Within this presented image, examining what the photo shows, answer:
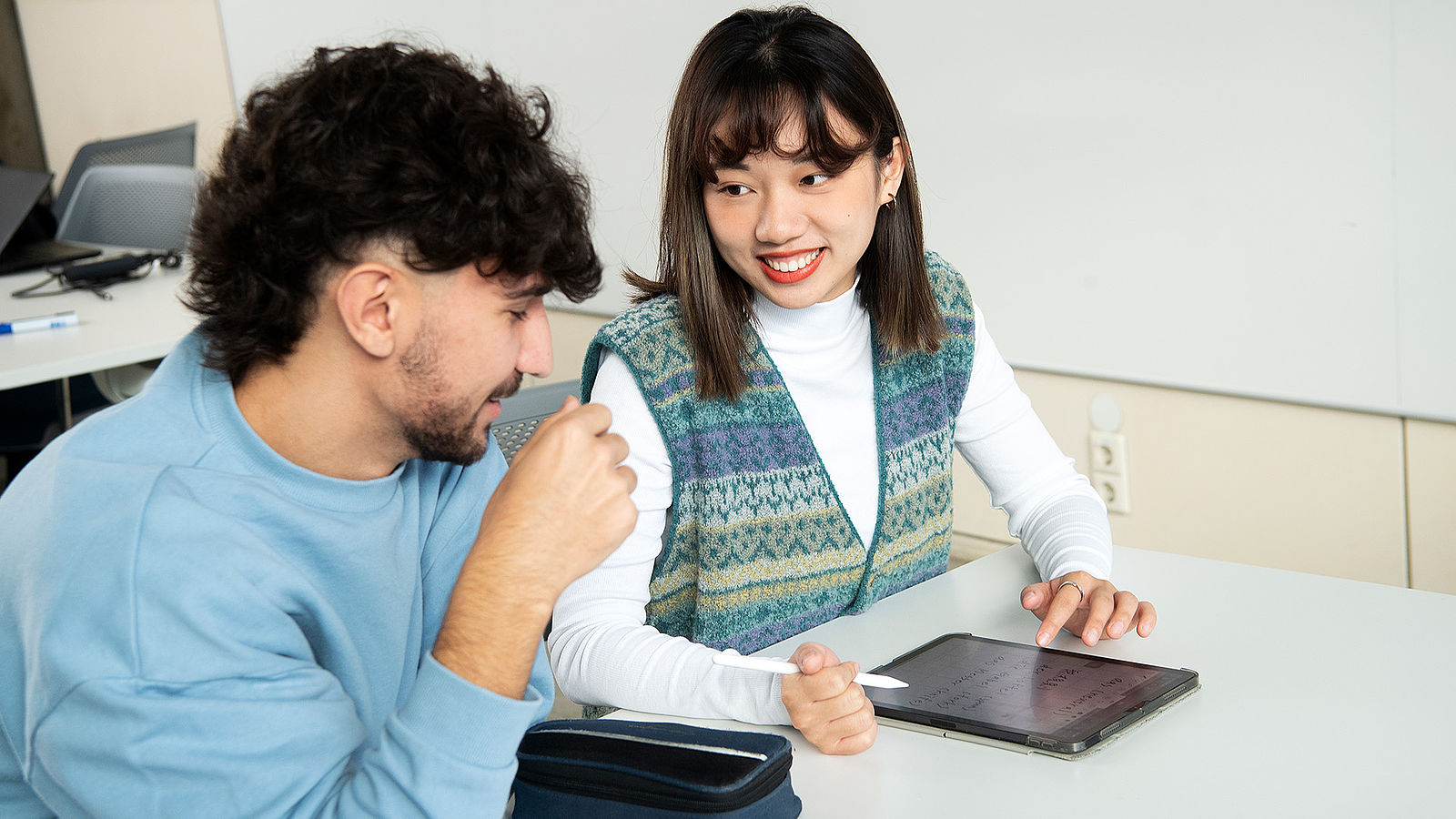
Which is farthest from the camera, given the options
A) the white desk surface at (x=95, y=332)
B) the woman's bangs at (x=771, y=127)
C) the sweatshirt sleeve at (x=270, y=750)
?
the white desk surface at (x=95, y=332)

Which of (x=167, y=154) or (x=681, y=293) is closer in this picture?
(x=681, y=293)

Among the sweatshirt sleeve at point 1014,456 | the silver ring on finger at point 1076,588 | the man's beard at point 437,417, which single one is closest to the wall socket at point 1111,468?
the sweatshirt sleeve at point 1014,456

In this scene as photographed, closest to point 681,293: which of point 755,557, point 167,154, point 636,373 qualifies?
point 636,373

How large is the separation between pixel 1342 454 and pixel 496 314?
1.87 m

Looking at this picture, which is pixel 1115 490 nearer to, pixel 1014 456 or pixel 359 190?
pixel 1014 456

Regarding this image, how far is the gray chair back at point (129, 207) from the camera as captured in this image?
3.45 m

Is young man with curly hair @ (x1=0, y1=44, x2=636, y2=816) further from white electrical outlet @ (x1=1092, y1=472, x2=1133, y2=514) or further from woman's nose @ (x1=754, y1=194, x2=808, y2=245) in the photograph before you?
white electrical outlet @ (x1=1092, y1=472, x2=1133, y2=514)

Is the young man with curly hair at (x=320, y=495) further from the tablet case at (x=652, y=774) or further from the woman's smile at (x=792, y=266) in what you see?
the woman's smile at (x=792, y=266)

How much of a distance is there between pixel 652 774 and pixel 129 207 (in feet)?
10.8

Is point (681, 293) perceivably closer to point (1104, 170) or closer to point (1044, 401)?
point (1104, 170)

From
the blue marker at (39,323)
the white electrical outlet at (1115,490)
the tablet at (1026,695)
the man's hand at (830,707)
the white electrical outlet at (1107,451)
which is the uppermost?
the blue marker at (39,323)

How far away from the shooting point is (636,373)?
1.35 meters

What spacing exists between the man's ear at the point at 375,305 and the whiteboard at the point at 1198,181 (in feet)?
3.80

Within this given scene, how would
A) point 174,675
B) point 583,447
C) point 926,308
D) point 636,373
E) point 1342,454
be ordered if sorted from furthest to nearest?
1. point 1342,454
2. point 926,308
3. point 636,373
4. point 583,447
5. point 174,675
